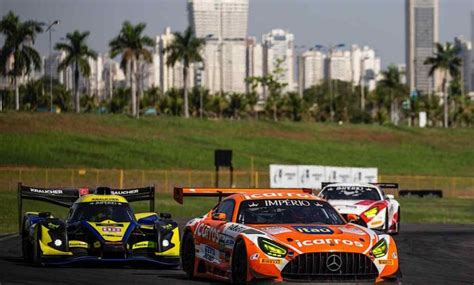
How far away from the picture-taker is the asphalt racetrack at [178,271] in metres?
17.4

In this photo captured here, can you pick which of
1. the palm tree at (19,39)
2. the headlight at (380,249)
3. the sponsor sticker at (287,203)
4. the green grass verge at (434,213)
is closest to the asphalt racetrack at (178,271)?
the sponsor sticker at (287,203)

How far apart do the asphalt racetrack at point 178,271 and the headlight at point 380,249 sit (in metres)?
2.67

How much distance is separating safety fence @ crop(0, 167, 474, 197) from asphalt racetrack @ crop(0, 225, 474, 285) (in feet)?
133

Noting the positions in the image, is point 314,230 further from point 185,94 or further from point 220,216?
point 185,94

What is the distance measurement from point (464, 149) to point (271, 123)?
18345 mm

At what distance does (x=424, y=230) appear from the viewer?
3400 cm

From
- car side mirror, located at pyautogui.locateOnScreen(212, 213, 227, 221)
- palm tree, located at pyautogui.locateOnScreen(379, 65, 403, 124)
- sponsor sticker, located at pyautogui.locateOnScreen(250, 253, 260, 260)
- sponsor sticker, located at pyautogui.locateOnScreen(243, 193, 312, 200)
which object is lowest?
sponsor sticker, located at pyautogui.locateOnScreen(250, 253, 260, 260)

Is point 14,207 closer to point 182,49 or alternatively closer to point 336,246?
point 336,246

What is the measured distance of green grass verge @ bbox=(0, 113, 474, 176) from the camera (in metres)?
89.5

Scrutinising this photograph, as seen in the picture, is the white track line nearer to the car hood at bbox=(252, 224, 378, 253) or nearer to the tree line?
the car hood at bbox=(252, 224, 378, 253)

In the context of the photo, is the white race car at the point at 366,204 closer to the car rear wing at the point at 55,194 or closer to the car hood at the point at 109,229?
the car rear wing at the point at 55,194

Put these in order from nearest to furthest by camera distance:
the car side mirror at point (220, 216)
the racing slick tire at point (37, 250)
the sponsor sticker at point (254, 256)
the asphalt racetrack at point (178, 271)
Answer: the sponsor sticker at point (254, 256) → the car side mirror at point (220, 216) → the asphalt racetrack at point (178, 271) → the racing slick tire at point (37, 250)

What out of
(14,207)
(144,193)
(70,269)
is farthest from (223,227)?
(14,207)

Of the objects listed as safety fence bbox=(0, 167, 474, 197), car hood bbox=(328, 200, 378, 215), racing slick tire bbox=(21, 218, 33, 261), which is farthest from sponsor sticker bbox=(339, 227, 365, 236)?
safety fence bbox=(0, 167, 474, 197)
